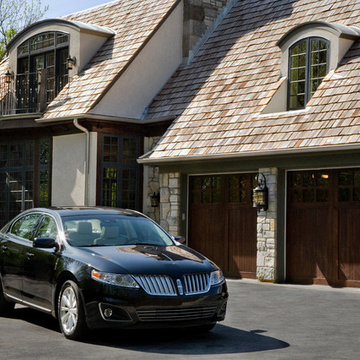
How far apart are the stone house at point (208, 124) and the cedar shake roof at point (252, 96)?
4 centimetres

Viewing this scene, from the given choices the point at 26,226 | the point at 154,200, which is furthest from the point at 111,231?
the point at 154,200

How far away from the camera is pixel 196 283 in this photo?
8.72 metres

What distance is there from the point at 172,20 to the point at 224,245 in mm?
6908

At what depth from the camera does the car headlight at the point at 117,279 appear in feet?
27.4

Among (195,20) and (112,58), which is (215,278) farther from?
(195,20)

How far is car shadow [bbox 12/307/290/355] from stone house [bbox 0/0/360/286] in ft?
20.3

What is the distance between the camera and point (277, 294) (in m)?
14.0

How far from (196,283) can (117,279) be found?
94 cm

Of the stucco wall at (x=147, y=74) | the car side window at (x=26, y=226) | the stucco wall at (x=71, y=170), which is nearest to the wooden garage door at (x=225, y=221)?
the stucco wall at (x=71, y=170)

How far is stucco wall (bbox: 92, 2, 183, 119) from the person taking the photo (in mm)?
20016

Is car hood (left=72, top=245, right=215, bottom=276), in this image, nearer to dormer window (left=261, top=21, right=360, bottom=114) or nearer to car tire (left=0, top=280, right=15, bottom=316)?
car tire (left=0, top=280, right=15, bottom=316)

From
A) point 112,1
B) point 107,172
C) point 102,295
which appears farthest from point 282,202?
point 112,1

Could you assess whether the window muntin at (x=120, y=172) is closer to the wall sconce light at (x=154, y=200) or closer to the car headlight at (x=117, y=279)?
the wall sconce light at (x=154, y=200)

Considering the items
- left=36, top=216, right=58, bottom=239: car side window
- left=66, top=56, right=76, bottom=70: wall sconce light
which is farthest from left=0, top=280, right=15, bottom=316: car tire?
left=66, top=56, right=76, bottom=70: wall sconce light
